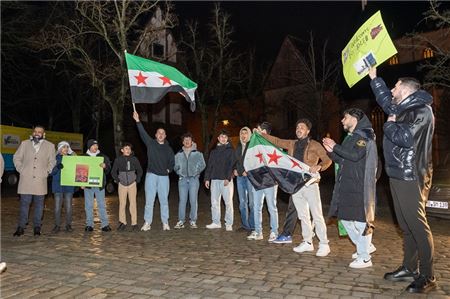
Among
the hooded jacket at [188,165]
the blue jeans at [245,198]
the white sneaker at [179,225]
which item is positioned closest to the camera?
the blue jeans at [245,198]

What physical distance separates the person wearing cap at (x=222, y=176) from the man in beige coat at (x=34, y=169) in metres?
3.40

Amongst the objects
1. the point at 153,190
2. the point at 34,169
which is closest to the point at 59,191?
the point at 34,169

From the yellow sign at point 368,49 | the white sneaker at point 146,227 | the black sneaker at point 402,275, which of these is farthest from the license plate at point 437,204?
the white sneaker at point 146,227

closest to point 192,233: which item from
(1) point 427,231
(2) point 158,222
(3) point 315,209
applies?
(2) point 158,222

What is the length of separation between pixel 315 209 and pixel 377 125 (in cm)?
3012

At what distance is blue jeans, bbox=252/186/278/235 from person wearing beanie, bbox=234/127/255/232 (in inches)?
20.5

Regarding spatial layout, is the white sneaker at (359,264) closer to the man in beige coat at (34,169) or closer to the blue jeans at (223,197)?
the blue jeans at (223,197)

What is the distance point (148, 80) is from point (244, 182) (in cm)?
298

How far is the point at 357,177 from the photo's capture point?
6.33 metres

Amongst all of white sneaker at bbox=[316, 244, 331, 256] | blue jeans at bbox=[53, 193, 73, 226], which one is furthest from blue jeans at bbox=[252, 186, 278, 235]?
blue jeans at bbox=[53, 193, 73, 226]

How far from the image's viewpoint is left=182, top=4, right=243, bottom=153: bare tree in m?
27.3

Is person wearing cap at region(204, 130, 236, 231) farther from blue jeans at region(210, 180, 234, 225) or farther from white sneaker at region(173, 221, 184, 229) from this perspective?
white sneaker at region(173, 221, 184, 229)

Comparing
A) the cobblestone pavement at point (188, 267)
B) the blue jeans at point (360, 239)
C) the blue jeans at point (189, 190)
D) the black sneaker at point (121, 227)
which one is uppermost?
the blue jeans at point (189, 190)

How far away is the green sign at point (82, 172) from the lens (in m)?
9.42
